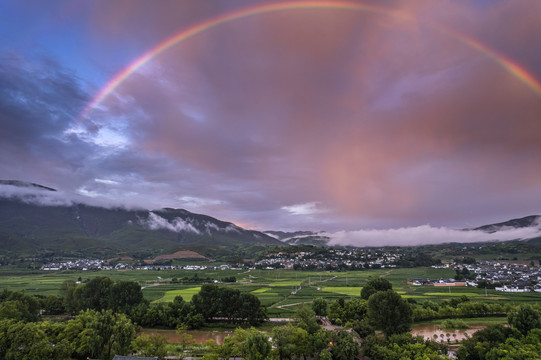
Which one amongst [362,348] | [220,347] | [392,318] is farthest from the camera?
[392,318]

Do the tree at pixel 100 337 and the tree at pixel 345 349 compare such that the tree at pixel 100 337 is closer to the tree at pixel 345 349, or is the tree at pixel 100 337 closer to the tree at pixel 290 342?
the tree at pixel 290 342

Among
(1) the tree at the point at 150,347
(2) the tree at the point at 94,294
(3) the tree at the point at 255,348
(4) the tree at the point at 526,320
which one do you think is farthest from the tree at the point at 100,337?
(4) the tree at the point at 526,320

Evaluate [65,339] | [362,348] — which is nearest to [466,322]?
[362,348]

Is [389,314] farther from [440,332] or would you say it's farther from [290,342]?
[290,342]

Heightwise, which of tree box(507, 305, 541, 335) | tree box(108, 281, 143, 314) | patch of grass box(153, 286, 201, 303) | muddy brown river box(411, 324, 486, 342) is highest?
tree box(108, 281, 143, 314)

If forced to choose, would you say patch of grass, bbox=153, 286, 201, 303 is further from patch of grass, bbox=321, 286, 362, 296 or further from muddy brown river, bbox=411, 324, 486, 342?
muddy brown river, bbox=411, 324, 486, 342

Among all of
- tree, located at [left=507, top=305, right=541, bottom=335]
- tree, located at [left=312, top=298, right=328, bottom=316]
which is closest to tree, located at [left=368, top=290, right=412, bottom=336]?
tree, located at [left=312, top=298, right=328, bottom=316]

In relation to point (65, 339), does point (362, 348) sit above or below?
below

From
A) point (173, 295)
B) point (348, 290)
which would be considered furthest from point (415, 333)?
point (173, 295)

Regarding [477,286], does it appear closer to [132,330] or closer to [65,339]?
[132,330]

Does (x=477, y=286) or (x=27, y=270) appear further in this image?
(x=27, y=270)
